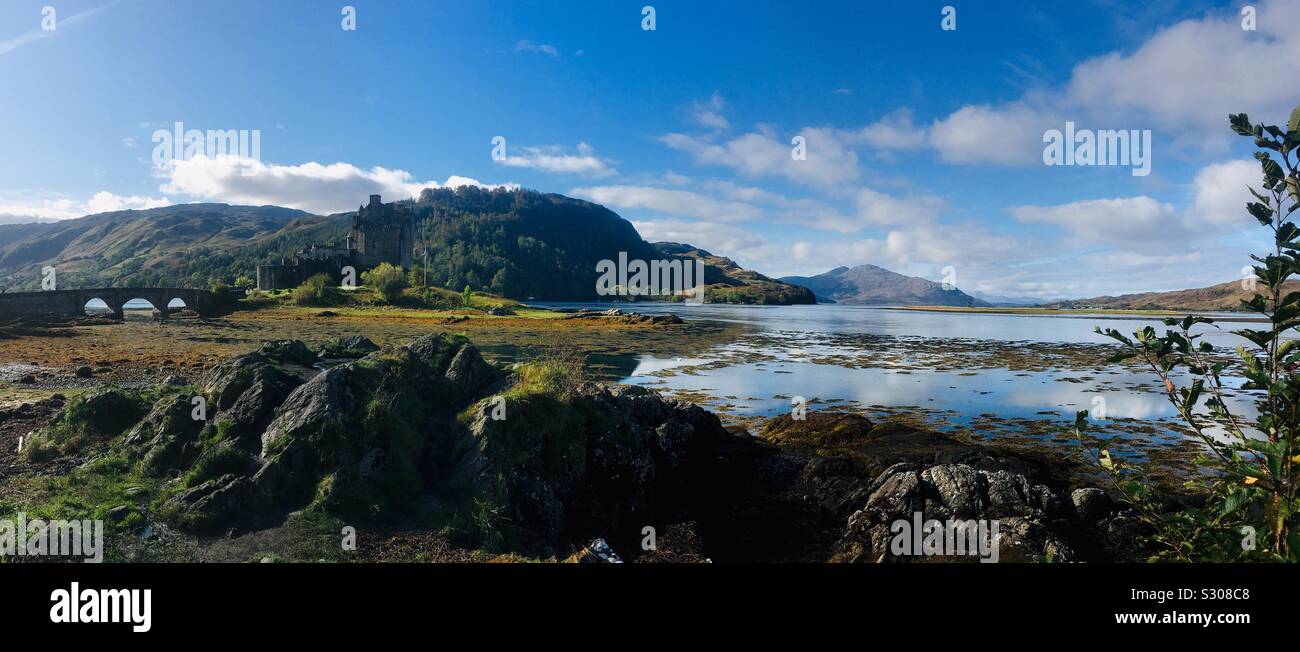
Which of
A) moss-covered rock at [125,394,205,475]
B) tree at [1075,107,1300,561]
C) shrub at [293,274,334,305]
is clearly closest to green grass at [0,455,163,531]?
moss-covered rock at [125,394,205,475]

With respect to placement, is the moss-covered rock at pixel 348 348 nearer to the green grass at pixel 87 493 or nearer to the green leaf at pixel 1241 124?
the green grass at pixel 87 493

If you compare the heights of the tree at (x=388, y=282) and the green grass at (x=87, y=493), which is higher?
the tree at (x=388, y=282)

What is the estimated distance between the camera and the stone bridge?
62763 mm

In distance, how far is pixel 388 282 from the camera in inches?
4129

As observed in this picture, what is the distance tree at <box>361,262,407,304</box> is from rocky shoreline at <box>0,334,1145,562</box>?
302ft

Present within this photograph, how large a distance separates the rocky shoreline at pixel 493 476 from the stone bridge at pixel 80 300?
69.8 m

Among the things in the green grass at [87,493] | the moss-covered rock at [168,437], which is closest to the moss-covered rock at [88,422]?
the moss-covered rock at [168,437]

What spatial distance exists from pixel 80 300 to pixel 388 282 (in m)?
41.5

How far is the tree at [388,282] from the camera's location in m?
103
